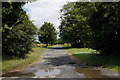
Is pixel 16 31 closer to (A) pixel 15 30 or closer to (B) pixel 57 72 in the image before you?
(A) pixel 15 30

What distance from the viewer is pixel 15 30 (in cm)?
1599

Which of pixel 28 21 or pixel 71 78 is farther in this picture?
pixel 28 21

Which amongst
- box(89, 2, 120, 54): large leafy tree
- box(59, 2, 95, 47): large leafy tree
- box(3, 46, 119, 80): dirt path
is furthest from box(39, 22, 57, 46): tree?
box(3, 46, 119, 80): dirt path

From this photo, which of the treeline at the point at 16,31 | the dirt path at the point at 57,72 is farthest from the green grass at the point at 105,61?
the treeline at the point at 16,31

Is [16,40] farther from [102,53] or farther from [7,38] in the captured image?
[102,53]

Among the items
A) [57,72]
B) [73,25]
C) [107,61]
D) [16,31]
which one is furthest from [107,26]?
[73,25]

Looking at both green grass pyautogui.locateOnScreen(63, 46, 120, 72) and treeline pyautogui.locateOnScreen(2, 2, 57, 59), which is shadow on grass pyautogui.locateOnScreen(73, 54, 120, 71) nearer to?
green grass pyautogui.locateOnScreen(63, 46, 120, 72)

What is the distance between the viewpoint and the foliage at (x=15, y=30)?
50.9 feet

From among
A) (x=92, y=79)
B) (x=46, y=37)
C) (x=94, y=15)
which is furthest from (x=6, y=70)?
(x=46, y=37)

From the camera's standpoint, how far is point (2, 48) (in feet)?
51.6

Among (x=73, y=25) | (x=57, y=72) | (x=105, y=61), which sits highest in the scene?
(x=73, y=25)

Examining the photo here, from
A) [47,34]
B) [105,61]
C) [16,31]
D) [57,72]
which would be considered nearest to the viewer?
[57,72]

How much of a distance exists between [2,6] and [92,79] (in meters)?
11.8

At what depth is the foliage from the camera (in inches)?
611
